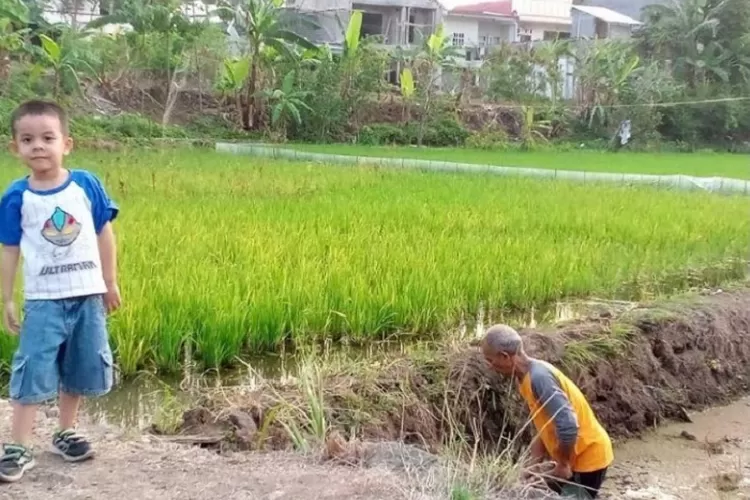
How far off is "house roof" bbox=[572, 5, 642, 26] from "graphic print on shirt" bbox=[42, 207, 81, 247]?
89.9ft

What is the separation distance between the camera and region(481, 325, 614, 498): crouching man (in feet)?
10.3

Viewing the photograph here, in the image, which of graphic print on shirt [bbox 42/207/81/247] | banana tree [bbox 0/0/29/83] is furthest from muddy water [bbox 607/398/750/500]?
banana tree [bbox 0/0/29/83]

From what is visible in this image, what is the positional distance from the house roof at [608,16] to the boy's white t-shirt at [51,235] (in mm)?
27360

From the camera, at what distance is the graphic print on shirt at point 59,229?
2.45m

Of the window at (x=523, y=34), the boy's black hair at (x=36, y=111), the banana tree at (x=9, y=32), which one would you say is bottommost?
the boy's black hair at (x=36, y=111)

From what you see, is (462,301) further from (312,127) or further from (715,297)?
(312,127)

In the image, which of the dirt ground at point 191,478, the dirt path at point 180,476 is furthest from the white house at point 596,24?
the dirt ground at point 191,478

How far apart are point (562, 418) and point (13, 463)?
5.42 ft

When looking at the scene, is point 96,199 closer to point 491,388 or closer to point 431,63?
point 491,388

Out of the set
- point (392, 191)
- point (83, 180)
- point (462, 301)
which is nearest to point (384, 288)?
point (462, 301)

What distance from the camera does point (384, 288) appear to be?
4895 millimetres

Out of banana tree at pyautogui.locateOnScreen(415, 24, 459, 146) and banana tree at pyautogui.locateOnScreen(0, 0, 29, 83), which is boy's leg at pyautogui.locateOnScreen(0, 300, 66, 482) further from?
banana tree at pyautogui.locateOnScreen(415, 24, 459, 146)

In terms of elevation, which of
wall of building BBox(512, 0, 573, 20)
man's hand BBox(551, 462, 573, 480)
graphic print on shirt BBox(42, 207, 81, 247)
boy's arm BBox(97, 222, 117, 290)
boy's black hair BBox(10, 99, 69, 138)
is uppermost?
wall of building BBox(512, 0, 573, 20)

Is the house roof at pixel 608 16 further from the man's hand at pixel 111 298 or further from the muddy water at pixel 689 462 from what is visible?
the man's hand at pixel 111 298
